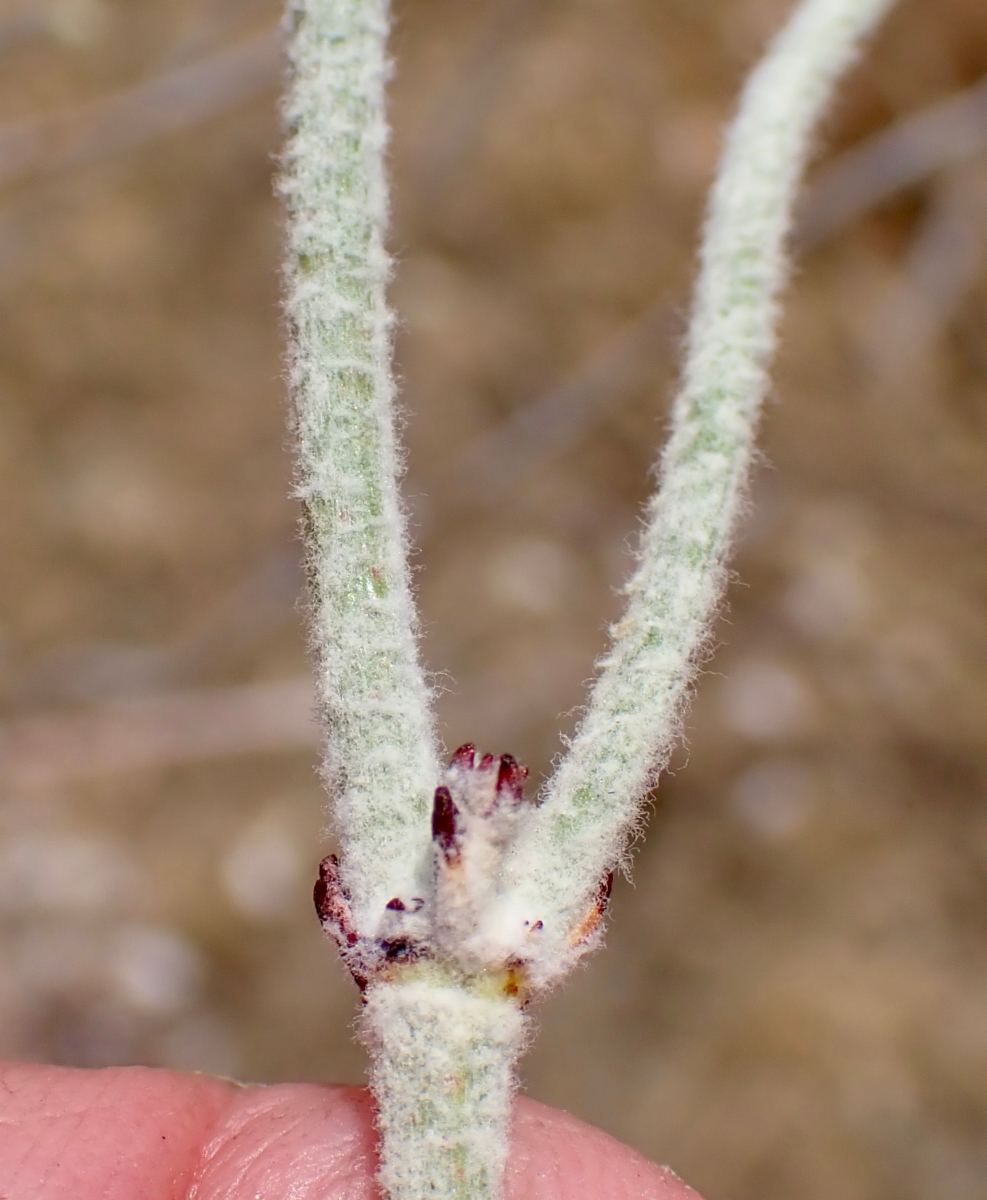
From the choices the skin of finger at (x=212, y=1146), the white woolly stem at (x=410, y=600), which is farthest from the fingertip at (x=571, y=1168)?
the white woolly stem at (x=410, y=600)

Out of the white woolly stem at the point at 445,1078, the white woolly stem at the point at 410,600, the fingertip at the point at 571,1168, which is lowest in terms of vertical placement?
the fingertip at the point at 571,1168

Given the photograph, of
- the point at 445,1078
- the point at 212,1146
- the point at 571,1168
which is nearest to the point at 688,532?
the point at 445,1078

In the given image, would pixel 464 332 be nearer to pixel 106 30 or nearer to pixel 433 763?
pixel 106 30

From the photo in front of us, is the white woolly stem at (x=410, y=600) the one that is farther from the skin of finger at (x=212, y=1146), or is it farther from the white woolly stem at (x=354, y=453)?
the skin of finger at (x=212, y=1146)

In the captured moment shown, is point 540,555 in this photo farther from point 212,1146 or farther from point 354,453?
point 354,453

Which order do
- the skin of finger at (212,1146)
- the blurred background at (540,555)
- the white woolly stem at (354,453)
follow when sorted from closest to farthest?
1. the white woolly stem at (354,453)
2. the skin of finger at (212,1146)
3. the blurred background at (540,555)

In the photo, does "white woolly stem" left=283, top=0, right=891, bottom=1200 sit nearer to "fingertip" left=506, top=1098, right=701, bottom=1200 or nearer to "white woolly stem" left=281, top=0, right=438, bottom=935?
"white woolly stem" left=281, top=0, right=438, bottom=935

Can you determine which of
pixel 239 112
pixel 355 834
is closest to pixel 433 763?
pixel 355 834
